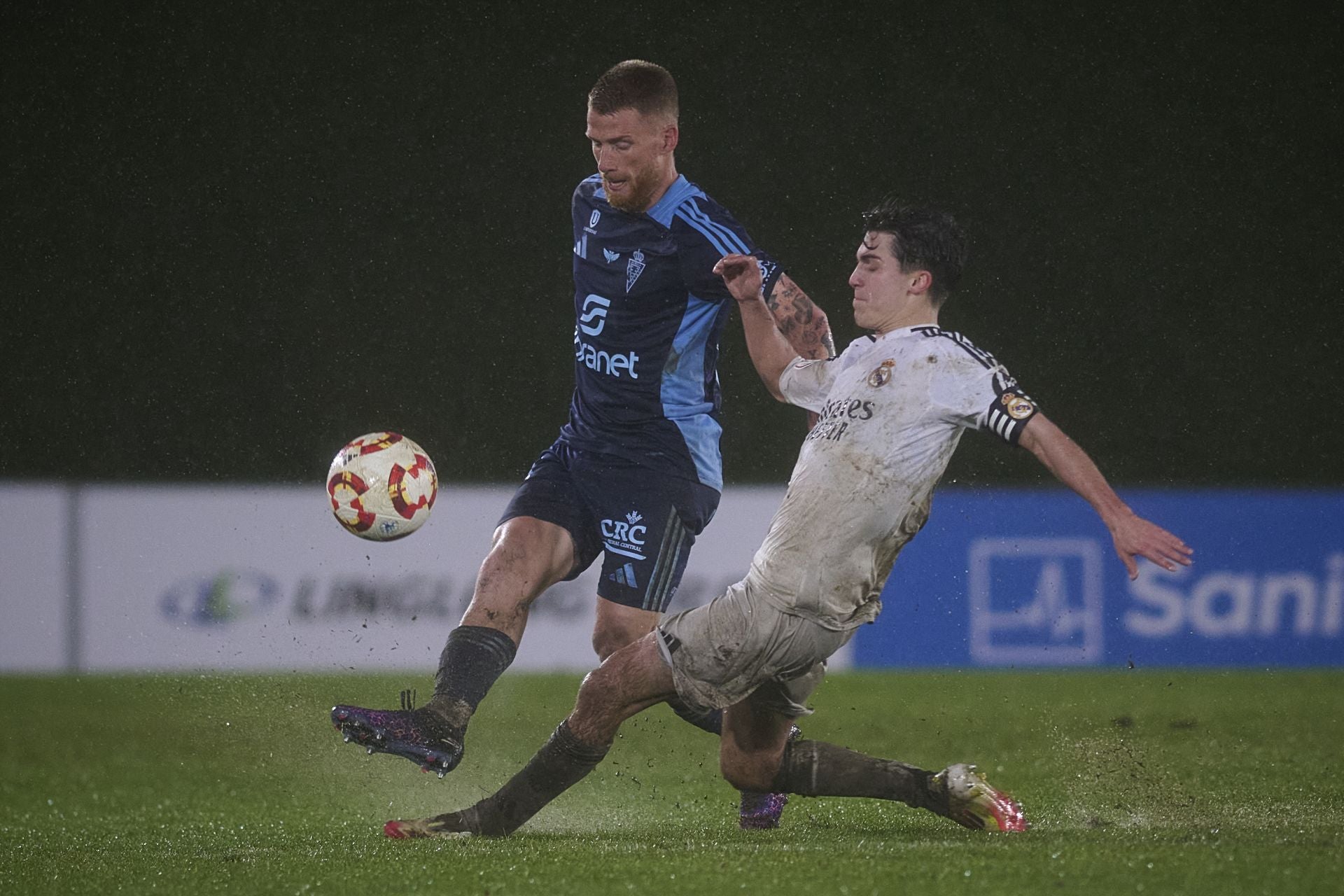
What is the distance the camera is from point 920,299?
13.8 feet

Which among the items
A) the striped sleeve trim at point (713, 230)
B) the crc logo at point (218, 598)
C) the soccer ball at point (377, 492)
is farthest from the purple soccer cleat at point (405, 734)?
the crc logo at point (218, 598)

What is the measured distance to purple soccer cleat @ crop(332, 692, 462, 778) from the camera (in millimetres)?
4152

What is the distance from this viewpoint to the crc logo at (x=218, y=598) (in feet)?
33.3

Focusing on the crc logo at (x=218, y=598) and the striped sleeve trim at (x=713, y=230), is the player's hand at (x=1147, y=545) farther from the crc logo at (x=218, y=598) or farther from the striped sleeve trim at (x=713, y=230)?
the crc logo at (x=218, y=598)

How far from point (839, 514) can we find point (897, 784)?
3.34ft

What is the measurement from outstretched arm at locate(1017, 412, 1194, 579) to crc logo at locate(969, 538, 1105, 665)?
6670 millimetres

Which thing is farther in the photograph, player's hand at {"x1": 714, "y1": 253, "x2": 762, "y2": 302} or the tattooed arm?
the tattooed arm

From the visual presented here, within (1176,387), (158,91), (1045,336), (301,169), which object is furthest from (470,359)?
(1176,387)

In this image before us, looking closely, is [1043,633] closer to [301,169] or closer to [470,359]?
[470,359]

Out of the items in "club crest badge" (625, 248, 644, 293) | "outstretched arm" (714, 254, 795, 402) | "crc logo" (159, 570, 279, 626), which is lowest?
"crc logo" (159, 570, 279, 626)

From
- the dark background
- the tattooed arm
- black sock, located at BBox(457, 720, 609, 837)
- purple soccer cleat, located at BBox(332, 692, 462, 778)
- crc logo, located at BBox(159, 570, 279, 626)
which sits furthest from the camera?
the dark background

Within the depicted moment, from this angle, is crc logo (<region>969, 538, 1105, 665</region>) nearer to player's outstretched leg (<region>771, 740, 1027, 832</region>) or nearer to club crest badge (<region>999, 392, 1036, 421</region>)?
player's outstretched leg (<region>771, 740, 1027, 832</region>)

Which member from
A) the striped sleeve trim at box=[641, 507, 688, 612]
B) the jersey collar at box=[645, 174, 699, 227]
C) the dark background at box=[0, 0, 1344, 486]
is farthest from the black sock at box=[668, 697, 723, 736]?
the dark background at box=[0, 0, 1344, 486]

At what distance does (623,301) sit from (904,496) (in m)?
1.42
